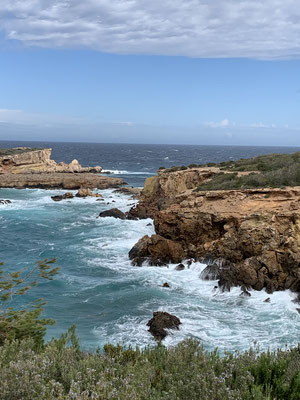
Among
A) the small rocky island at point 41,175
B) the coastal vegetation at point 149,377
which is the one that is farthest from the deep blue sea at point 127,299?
the small rocky island at point 41,175

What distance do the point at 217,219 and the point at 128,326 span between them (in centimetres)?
921

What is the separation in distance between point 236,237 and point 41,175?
1876 inches

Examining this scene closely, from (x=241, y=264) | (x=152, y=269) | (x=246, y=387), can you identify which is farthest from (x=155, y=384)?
(x=152, y=269)

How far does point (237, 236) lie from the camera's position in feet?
65.0

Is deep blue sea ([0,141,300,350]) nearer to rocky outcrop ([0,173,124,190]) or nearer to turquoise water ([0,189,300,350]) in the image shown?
turquoise water ([0,189,300,350])

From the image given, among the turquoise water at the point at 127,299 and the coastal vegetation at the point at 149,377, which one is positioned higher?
the coastal vegetation at the point at 149,377

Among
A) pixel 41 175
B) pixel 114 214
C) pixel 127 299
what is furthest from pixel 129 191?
pixel 127 299

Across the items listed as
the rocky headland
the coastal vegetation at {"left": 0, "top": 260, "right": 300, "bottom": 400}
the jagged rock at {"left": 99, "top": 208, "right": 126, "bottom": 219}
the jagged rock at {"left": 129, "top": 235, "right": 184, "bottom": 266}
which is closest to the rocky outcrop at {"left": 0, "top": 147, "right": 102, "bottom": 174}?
the jagged rock at {"left": 99, "top": 208, "right": 126, "bottom": 219}

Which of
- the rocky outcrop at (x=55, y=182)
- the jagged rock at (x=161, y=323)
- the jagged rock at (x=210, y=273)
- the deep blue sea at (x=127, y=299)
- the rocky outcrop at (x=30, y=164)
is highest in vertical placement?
the rocky outcrop at (x=30, y=164)

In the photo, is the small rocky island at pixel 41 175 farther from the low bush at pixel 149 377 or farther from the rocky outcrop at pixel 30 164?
the low bush at pixel 149 377

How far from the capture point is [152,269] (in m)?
21.0

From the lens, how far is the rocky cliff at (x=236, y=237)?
58.7ft

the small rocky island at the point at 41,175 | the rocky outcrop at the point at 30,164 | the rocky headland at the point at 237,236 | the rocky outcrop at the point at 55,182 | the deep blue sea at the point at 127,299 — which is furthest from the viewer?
the rocky outcrop at the point at 30,164

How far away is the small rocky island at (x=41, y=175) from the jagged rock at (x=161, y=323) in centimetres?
4445
